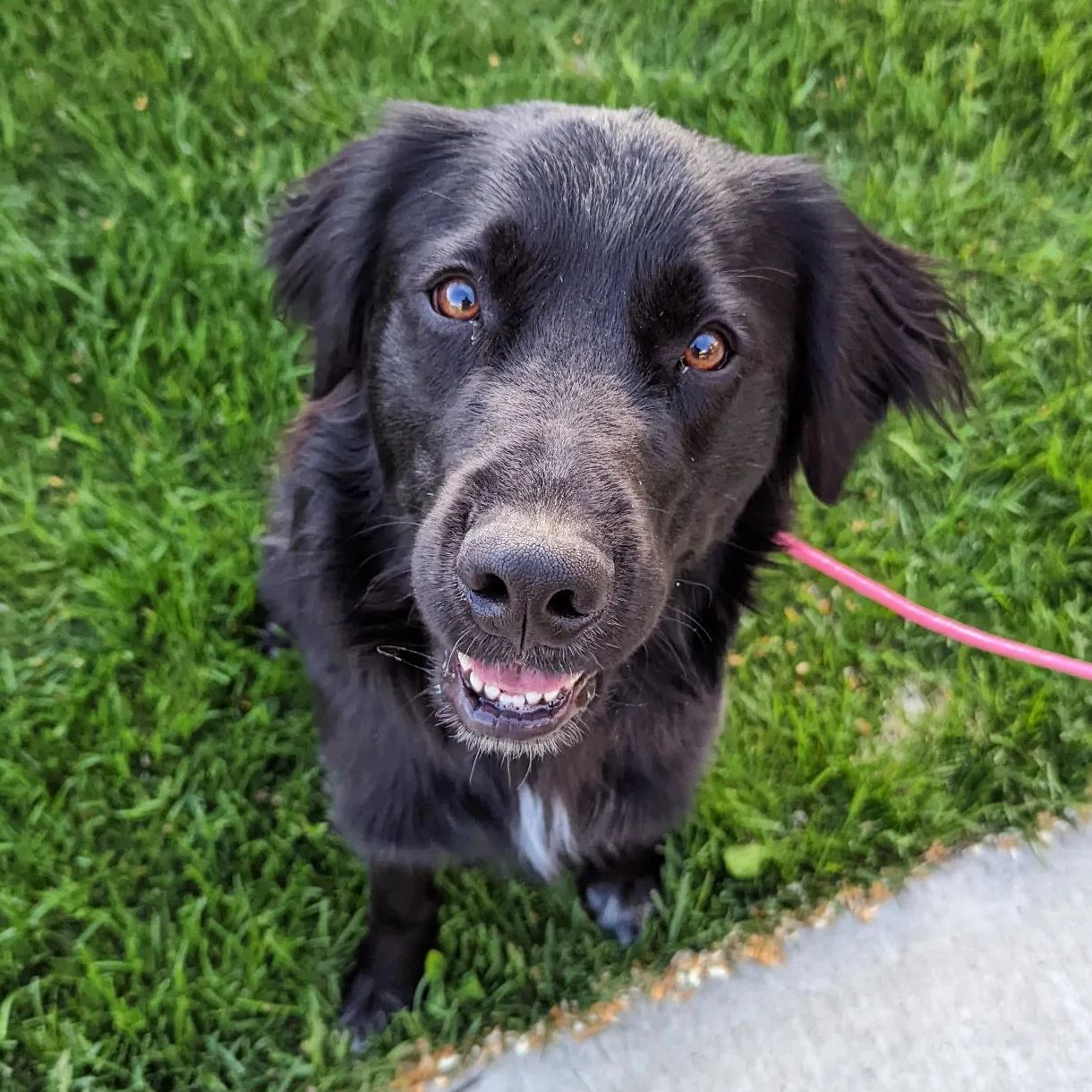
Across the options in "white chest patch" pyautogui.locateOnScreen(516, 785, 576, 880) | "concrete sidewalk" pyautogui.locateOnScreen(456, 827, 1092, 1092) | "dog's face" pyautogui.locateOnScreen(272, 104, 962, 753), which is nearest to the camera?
"dog's face" pyautogui.locateOnScreen(272, 104, 962, 753)

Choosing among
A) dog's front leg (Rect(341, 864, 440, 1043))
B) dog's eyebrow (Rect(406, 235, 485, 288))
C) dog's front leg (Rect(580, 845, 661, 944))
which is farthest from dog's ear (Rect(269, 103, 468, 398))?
dog's front leg (Rect(580, 845, 661, 944))

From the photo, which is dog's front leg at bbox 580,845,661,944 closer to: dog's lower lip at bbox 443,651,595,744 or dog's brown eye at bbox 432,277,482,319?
dog's lower lip at bbox 443,651,595,744

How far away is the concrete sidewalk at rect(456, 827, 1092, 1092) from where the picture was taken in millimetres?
2424

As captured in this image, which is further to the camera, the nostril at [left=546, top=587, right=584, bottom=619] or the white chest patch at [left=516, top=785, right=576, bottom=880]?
the white chest patch at [left=516, top=785, right=576, bottom=880]

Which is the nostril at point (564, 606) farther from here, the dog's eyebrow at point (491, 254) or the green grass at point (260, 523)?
the green grass at point (260, 523)

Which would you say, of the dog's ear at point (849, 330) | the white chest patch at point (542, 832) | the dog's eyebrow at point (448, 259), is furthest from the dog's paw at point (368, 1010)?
the dog's eyebrow at point (448, 259)

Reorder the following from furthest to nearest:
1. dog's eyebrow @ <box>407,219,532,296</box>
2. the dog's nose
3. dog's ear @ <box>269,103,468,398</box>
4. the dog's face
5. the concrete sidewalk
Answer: the concrete sidewalk, dog's ear @ <box>269,103,468,398</box>, dog's eyebrow @ <box>407,219,532,296</box>, the dog's face, the dog's nose

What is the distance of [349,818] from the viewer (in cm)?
227

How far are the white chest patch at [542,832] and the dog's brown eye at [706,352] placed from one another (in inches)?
38.0

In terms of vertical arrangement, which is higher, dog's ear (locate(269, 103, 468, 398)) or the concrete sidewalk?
dog's ear (locate(269, 103, 468, 398))

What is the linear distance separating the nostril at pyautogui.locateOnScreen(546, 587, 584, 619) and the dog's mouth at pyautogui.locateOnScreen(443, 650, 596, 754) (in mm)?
269

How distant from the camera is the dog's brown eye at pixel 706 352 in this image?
1.79 metres

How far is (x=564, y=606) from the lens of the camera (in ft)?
4.95

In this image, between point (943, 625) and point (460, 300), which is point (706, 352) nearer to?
point (460, 300)
